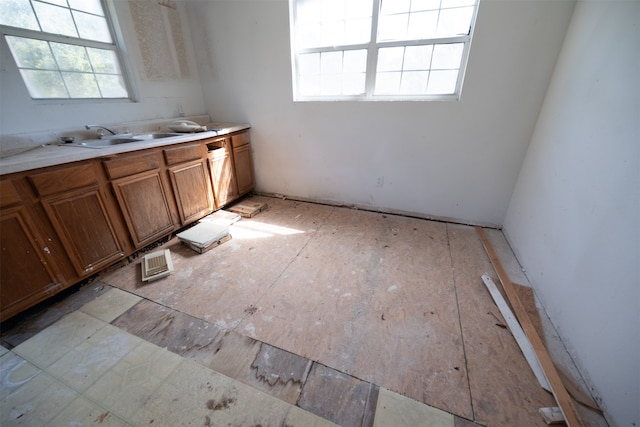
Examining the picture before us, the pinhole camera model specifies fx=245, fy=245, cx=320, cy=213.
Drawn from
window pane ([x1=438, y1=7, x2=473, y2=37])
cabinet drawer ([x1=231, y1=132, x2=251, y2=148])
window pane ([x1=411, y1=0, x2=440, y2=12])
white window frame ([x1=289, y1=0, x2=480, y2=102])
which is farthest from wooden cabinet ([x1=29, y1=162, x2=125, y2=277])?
window pane ([x1=438, y1=7, x2=473, y2=37])

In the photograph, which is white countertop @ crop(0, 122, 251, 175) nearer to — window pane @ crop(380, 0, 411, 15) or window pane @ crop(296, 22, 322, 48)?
window pane @ crop(296, 22, 322, 48)

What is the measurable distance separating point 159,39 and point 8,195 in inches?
87.2

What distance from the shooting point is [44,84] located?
196cm

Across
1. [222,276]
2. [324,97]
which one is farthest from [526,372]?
[324,97]

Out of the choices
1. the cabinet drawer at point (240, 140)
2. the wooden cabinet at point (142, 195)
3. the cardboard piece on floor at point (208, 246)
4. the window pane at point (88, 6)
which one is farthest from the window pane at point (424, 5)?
the window pane at point (88, 6)

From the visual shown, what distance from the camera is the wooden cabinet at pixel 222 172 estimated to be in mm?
2725

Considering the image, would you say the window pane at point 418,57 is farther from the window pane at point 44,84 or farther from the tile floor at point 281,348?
the window pane at point 44,84

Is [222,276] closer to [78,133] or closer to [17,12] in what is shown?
[78,133]

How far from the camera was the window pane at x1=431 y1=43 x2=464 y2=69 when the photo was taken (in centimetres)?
224

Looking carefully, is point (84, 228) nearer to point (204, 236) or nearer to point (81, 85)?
point (204, 236)

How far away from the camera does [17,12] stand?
1800 mm

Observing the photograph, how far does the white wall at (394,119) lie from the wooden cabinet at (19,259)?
7.38ft

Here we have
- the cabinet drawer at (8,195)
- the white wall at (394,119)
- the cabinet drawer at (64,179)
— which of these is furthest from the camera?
the white wall at (394,119)

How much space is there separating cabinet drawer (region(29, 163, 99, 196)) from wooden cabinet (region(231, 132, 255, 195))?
1.48 meters
